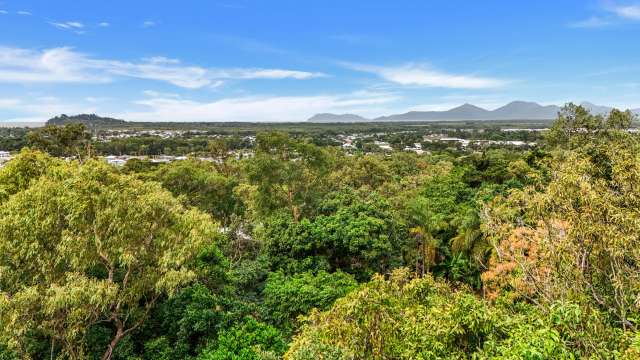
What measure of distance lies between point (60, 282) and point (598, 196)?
14.0m

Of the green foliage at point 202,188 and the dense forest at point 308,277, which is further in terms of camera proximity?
the green foliage at point 202,188

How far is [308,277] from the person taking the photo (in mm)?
15539

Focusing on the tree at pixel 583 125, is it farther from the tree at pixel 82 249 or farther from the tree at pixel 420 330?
the tree at pixel 82 249

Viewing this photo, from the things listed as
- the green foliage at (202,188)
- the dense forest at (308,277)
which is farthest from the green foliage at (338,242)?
the green foliage at (202,188)

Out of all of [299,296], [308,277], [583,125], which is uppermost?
[583,125]

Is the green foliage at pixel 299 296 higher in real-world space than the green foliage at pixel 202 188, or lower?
lower

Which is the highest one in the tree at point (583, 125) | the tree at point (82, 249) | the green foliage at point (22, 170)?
the tree at point (583, 125)

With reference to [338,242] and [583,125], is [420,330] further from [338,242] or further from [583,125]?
[583,125]

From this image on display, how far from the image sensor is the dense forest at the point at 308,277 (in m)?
6.64

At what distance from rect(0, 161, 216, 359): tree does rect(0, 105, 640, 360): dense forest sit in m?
0.05

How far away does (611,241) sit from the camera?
8.13 m

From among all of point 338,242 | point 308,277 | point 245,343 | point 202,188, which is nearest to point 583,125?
point 338,242

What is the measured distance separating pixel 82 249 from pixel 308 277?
25.6 feet

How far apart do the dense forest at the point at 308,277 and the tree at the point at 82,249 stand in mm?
51
